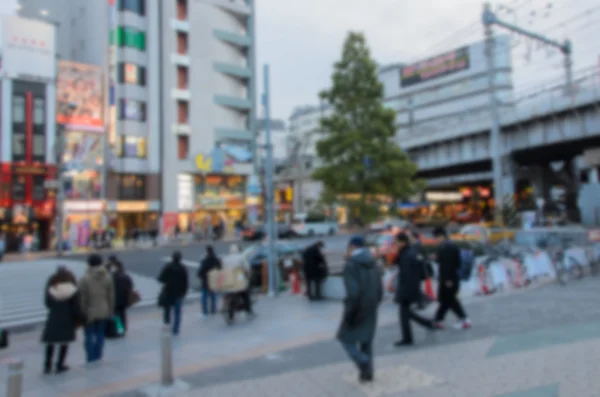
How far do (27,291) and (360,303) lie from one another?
1488 centimetres

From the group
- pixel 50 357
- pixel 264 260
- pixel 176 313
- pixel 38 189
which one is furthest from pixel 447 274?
pixel 38 189

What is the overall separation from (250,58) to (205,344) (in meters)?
47.8

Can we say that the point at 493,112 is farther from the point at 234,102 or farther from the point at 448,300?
the point at 234,102

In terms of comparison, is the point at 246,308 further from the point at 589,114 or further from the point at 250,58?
the point at 250,58

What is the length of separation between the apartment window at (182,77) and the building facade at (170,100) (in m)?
0.09

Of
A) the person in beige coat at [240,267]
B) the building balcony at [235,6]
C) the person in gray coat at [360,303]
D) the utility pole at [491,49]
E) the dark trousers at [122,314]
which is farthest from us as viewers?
the building balcony at [235,6]

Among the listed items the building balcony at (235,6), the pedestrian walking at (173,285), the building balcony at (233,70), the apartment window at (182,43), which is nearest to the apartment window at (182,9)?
the apartment window at (182,43)

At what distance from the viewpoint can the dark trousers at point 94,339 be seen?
25.7ft

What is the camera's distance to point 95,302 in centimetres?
771

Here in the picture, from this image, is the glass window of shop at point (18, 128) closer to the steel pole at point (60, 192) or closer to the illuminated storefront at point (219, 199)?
the steel pole at point (60, 192)

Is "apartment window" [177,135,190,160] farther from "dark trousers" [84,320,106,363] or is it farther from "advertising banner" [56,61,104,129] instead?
"dark trousers" [84,320,106,363]

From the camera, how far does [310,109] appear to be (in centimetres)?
10394

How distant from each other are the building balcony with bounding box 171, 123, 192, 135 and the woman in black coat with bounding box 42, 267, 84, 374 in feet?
135

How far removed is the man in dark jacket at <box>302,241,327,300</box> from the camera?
40.6 feet
